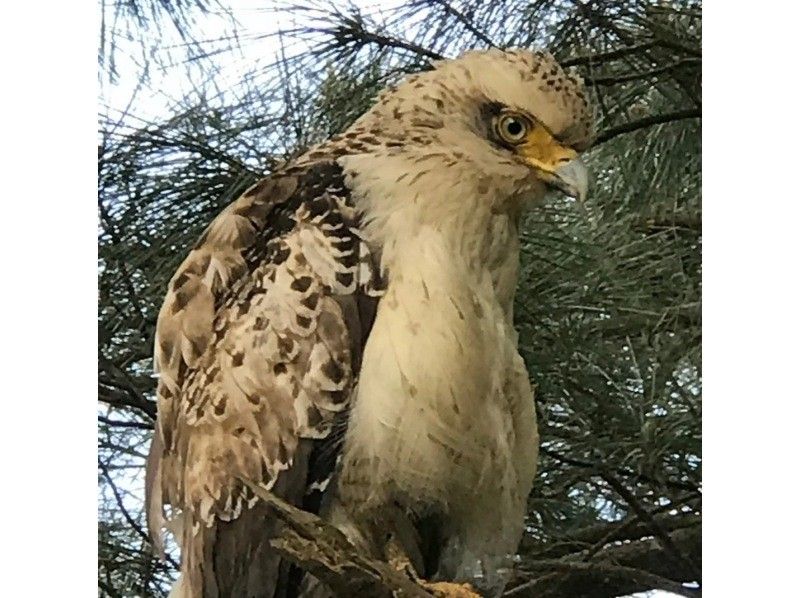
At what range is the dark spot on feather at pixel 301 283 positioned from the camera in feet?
4.25

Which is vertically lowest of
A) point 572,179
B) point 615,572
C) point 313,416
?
point 615,572

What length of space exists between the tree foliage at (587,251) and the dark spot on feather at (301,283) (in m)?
0.16

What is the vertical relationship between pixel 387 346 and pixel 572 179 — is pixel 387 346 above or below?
below

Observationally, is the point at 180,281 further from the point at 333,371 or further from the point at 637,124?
the point at 637,124

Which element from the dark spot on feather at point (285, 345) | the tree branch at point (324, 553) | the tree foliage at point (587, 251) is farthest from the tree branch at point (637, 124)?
the tree branch at point (324, 553)

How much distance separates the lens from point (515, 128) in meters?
1.33

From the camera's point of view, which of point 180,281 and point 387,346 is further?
point 180,281

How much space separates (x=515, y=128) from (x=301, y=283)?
28 centimetres

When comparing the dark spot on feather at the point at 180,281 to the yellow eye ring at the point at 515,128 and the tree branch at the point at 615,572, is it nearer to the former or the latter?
the yellow eye ring at the point at 515,128

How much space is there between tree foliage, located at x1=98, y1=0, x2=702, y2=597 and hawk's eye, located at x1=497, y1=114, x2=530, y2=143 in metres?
0.08

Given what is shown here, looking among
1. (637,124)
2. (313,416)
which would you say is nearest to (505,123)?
(637,124)

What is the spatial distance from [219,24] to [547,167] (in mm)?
425
